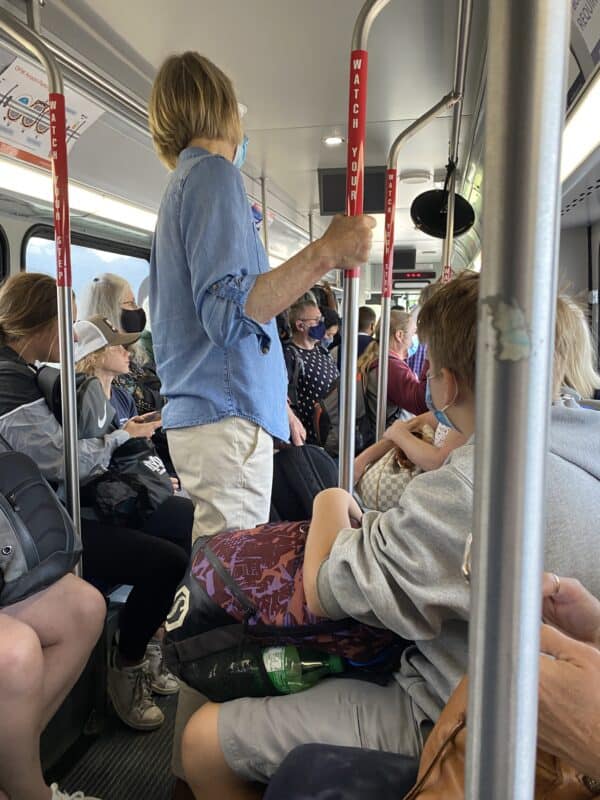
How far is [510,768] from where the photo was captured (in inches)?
16.0

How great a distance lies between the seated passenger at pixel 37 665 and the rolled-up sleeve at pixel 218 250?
2.81 feet

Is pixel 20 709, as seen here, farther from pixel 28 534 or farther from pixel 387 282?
pixel 387 282

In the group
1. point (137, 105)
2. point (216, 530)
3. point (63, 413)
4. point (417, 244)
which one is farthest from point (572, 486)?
point (417, 244)

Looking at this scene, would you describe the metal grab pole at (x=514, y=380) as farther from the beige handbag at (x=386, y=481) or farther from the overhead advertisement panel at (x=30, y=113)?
the overhead advertisement panel at (x=30, y=113)

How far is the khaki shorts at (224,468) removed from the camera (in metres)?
1.68

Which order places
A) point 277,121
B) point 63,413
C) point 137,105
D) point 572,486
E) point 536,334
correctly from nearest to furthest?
point 536,334 → point 572,486 → point 63,413 → point 137,105 → point 277,121

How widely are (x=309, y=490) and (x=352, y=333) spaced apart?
105cm

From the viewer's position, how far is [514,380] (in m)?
0.38

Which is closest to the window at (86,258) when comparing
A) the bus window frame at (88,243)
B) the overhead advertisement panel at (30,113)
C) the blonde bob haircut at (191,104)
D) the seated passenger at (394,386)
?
the bus window frame at (88,243)

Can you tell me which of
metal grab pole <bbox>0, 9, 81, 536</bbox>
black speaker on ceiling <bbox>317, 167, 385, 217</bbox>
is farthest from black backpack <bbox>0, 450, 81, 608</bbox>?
black speaker on ceiling <bbox>317, 167, 385, 217</bbox>

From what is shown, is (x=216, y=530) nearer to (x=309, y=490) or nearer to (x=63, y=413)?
(x=63, y=413)

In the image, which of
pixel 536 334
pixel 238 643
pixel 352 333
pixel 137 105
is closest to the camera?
pixel 536 334

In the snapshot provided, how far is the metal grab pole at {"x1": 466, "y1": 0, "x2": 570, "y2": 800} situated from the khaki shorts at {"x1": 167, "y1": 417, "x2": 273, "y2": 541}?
1309mm

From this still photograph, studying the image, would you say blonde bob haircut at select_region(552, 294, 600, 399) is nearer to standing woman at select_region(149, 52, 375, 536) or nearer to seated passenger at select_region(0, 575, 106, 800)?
standing woman at select_region(149, 52, 375, 536)
